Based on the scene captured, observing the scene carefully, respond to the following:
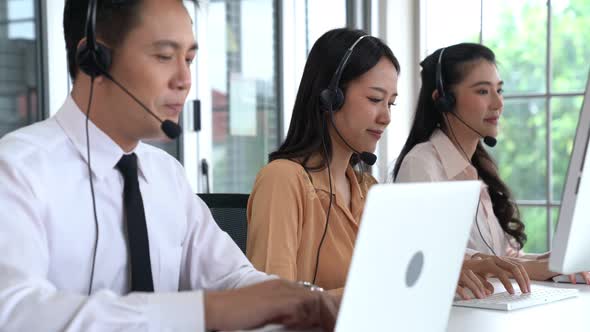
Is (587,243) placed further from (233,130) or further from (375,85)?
(233,130)

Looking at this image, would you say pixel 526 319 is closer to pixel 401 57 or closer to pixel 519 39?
pixel 519 39

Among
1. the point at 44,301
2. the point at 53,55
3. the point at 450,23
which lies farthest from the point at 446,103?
the point at 44,301

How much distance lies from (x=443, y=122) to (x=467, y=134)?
85 mm

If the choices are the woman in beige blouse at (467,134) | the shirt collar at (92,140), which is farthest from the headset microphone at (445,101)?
the shirt collar at (92,140)

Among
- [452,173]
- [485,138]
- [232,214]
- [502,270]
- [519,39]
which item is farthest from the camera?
[519,39]

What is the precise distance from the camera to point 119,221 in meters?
1.43

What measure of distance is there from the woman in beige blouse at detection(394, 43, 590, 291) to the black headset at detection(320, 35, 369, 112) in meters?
0.48

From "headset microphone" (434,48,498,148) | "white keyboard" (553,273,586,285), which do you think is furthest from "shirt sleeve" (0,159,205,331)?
"headset microphone" (434,48,498,148)

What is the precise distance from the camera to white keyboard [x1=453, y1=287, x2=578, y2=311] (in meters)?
1.62

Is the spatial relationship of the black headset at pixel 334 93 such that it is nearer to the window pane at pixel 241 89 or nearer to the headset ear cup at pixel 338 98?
the headset ear cup at pixel 338 98

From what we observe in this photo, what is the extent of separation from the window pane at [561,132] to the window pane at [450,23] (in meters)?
0.50

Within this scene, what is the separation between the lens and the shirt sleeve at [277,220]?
6.09ft

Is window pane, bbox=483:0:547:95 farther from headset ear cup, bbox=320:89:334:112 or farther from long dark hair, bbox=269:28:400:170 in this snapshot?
headset ear cup, bbox=320:89:334:112

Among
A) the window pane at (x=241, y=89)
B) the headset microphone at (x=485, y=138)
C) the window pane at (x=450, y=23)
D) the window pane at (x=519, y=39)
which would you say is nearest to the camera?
the headset microphone at (x=485, y=138)
